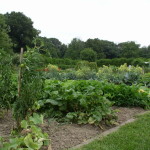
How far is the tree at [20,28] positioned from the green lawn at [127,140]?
4175cm

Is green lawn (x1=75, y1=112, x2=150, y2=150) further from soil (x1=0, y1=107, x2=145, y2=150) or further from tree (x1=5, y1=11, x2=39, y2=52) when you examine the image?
tree (x1=5, y1=11, x2=39, y2=52)

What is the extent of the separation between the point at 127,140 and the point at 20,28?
43512 mm

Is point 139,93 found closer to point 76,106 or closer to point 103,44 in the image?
point 76,106

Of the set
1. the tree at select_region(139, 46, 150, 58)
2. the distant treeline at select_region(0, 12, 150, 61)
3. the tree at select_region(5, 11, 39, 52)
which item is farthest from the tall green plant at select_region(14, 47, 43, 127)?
the tree at select_region(139, 46, 150, 58)

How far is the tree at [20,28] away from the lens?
143 feet

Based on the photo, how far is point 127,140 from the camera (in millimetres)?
3062

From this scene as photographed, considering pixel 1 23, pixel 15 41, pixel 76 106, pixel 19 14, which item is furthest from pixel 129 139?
pixel 19 14

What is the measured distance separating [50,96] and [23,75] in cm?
132

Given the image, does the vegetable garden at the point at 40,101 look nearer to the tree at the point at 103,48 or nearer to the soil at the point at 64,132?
the soil at the point at 64,132

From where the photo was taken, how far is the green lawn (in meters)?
2.80

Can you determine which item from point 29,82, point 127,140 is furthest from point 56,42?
point 127,140

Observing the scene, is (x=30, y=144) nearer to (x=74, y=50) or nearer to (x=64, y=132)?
(x=64, y=132)

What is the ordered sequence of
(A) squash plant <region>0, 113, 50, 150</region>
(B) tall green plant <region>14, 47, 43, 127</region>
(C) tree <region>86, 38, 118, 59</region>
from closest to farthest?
(A) squash plant <region>0, 113, 50, 150</region> < (B) tall green plant <region>14, 47, 43, 127</region> < (C) tree <region>86, 38, 118, 59</region>

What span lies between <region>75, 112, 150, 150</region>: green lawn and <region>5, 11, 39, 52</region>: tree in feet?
137
